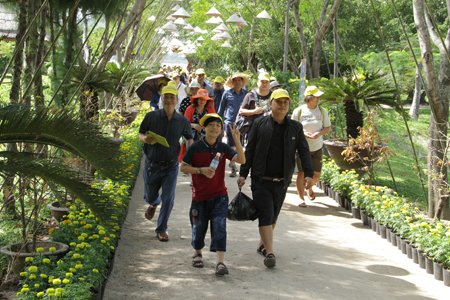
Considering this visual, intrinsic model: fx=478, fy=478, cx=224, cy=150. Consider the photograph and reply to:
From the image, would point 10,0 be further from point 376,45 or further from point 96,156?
point 376,45

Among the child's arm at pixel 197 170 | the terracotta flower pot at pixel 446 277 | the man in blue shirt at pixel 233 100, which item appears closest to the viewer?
the child's arm at pixel 197 170

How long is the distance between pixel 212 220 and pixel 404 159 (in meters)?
14.1

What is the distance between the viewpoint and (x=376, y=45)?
33156mm

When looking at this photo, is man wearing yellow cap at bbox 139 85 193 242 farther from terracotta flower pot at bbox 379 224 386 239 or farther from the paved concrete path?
terracotta flower pot at bbox 379 224 386 239

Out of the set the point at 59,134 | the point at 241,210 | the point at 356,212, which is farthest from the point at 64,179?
the point at 356,212

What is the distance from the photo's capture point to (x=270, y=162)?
197 inches

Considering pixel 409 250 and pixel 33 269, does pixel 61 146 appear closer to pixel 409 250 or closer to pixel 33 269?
pixel 33 269

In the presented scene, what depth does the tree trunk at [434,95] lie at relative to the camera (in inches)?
288

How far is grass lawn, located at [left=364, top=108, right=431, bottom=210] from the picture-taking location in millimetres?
11664

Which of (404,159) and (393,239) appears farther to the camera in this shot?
(404,159)

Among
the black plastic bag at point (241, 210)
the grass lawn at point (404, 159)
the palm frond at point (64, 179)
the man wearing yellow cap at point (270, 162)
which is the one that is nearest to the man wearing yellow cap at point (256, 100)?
the grass lawn at point (404, 159)

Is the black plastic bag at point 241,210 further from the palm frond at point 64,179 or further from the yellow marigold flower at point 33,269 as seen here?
the yellow marigold flower at point 33,269

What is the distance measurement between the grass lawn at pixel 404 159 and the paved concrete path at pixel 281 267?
2.31 m

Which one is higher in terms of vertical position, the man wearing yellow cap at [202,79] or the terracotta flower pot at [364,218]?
the man wearing yellow cap at [202,79]
